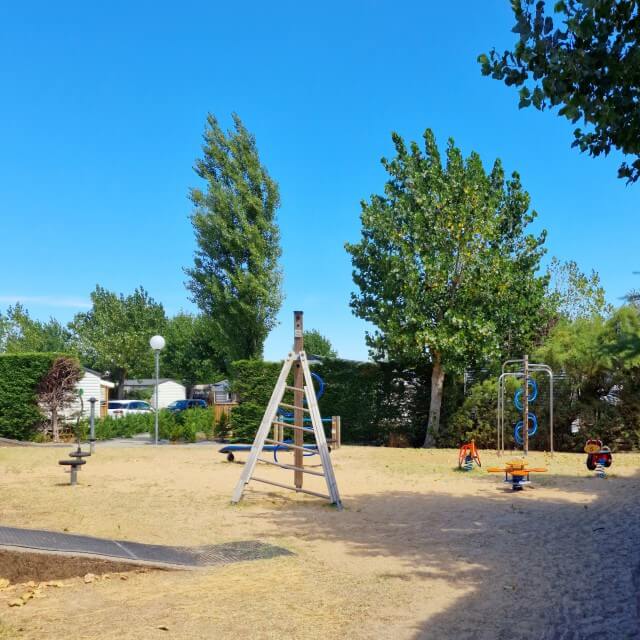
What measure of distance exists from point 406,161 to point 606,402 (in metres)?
8.78

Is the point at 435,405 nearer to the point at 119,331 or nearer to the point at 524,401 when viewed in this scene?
the point at 524,401

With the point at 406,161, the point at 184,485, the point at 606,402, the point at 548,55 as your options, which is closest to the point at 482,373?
the point at 606,402

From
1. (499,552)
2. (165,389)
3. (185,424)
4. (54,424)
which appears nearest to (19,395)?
(54,424)

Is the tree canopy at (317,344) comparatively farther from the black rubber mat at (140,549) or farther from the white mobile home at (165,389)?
the black rubber mat at (140,549)

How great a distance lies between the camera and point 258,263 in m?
30.0

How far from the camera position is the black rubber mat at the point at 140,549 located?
6.04 metres

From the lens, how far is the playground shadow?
4625 mm

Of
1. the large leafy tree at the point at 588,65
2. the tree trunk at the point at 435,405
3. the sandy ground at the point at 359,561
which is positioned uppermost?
the large leafy tree at the point at 588,65

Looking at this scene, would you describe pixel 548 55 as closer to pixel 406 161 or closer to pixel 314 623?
pixel 314 623

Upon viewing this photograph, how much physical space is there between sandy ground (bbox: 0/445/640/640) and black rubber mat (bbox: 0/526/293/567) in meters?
0.22

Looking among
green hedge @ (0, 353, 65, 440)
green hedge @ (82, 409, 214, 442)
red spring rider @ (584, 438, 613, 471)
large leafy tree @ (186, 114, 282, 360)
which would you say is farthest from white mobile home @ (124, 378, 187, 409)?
red spring rider @ (584, 438, 613, 471)

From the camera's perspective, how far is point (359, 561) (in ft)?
20.9

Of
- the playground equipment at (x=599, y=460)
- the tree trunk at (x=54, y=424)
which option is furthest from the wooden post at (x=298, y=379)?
the tree trunk at (x=54, y=424)

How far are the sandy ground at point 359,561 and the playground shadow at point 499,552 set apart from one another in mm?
20
